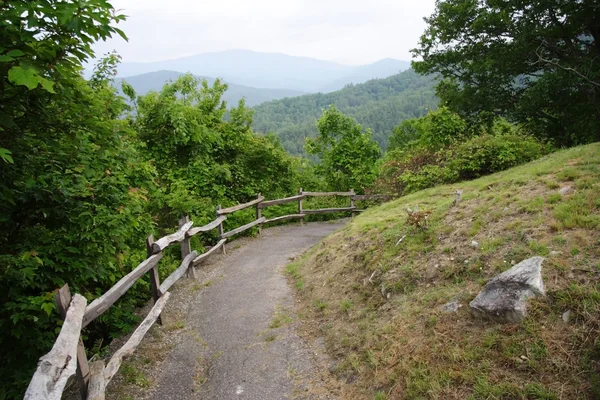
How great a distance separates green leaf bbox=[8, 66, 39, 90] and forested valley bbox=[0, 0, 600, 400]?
0.5 inches

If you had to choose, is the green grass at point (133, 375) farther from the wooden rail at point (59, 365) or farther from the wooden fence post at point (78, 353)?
the wooden rail at point (59, 365)

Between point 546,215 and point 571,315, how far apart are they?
191cm

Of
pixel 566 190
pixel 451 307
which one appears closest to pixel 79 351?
pixel 451 307

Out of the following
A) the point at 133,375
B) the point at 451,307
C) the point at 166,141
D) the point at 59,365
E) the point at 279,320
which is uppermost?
the point at 166,141

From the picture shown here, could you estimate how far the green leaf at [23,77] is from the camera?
2305 mm

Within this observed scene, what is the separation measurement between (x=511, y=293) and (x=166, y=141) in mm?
11334

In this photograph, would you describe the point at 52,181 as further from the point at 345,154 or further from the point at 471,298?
the point at 345,154

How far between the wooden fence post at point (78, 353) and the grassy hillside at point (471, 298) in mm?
2640

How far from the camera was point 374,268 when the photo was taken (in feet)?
19.0

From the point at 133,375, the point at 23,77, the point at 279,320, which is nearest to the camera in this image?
the point at 23,77

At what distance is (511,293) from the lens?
142 inches

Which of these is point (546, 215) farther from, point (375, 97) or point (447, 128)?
point (375, 97)

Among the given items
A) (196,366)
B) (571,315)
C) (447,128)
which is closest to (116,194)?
(196,366)

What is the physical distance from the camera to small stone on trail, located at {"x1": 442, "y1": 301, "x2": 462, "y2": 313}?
403 cm
